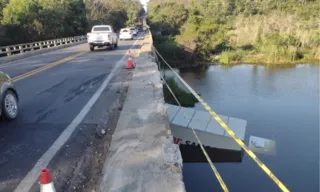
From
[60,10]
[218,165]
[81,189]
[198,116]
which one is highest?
[60,10]

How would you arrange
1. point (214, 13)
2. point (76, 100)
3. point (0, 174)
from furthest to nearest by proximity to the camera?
point (214, 13)
point (76, 100)
point (0, 174)

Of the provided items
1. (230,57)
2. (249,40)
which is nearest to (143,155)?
(230,57)

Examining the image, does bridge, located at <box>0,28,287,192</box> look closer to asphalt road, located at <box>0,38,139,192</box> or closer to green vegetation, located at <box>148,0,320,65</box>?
asphalt road, located at <box>0,38,139,192</box>

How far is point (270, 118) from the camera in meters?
20.4

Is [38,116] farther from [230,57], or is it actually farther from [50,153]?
[230,57]

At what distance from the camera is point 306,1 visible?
3130 inches

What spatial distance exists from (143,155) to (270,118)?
17.5 metres

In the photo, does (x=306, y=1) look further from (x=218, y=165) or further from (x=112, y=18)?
(x=218, y=165)

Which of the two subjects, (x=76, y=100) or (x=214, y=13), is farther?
(x=214, y=13)

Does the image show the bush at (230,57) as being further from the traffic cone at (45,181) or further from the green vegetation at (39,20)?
the traffic cone at (45,181)

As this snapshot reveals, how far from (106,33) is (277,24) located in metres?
40.4

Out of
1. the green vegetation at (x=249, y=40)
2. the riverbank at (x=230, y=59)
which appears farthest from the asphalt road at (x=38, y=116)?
the green vegetation at (x=249, y=40)

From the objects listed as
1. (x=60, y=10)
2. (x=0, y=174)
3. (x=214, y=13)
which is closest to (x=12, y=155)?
(x=0, y=174)

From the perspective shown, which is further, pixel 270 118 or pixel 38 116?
pixel 270 118
